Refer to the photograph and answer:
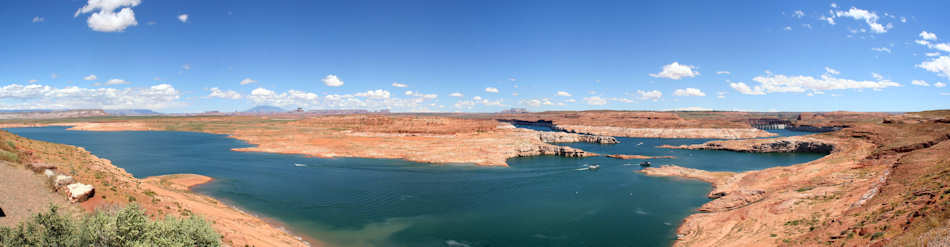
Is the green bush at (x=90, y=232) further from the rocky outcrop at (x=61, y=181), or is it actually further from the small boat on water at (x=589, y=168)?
the small boat on water at (x=589, y=168)

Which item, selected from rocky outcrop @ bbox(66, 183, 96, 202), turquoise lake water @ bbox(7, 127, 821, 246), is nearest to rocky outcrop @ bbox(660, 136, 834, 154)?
turquoise lake water @ bbox(7, 127, 821, 246)

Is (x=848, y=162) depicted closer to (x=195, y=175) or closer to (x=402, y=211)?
(x=402, y=211)

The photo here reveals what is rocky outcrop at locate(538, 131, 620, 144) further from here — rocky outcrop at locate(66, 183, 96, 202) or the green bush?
the green bush

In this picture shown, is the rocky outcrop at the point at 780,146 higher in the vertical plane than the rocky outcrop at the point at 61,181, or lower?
lower

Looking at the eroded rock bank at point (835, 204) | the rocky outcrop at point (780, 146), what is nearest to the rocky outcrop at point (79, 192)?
the eroded rock bank at point (835, 204)

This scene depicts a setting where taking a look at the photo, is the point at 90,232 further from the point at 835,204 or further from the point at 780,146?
the point at 780,146

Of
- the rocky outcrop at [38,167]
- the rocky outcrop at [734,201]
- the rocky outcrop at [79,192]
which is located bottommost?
the rocky outcrop at [734,201]

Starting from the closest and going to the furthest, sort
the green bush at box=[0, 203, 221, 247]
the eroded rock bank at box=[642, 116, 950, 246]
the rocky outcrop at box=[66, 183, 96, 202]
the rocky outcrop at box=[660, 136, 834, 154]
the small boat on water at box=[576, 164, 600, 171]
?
the green bush at box=[0, 203, 221, 247]
the rocky outcrop at box=[66, 183, 96, 202]
the eroded rock bank at box=[642, 116, 950, 246]
the small boat on water at box=[576, 164, 600, 171]
the rocky outcrop at box=[660, 136, 834, 154]
